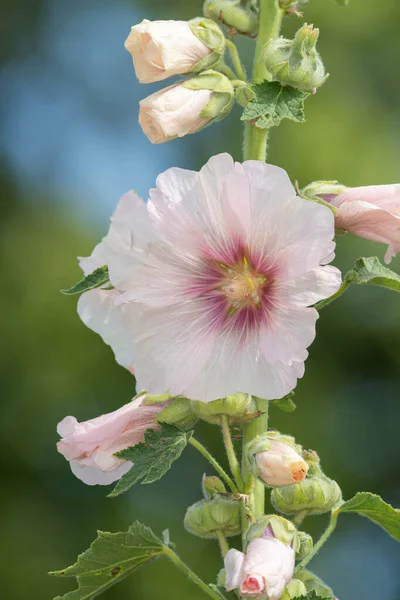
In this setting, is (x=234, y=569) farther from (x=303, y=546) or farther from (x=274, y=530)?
(x=303, y=546)

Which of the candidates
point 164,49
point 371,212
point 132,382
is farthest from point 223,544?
point 132,382

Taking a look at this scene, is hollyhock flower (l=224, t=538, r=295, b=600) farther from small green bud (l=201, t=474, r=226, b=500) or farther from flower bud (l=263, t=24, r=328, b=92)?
flower bud (l=263, t=24, r=328, b=92)

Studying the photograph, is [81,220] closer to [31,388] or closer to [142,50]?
[31,388]

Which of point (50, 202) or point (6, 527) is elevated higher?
point (50, 202)

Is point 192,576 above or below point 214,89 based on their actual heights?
below

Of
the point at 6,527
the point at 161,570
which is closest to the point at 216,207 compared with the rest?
the point at 161,570

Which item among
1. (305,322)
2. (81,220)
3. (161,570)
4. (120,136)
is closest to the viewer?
(305,322)
